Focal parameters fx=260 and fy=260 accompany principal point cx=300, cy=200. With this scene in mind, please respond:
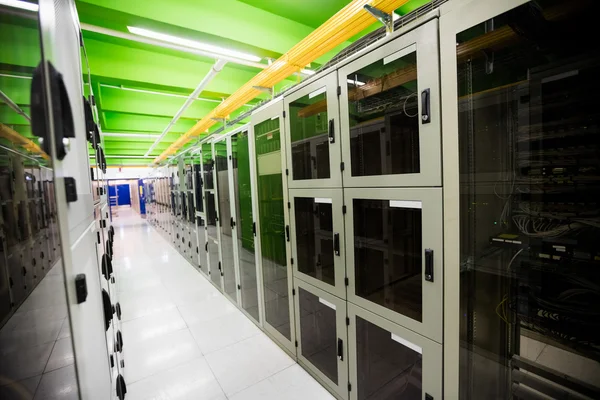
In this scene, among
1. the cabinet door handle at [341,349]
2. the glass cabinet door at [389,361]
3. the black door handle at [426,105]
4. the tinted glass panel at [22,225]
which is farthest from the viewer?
the cabinet door handle at [341,349]

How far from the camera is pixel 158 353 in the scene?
2752mm

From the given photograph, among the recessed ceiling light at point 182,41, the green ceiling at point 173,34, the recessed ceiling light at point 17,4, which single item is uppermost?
the green ceiling at point 173,34

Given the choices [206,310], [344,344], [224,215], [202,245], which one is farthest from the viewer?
[202,245]

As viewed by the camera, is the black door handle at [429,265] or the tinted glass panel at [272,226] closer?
the black door handle at [429,265]

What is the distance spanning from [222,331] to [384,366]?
6.76 feet

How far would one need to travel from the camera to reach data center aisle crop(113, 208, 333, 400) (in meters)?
2.21

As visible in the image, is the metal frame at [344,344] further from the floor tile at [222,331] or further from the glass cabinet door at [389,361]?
the floor tile at [222,331]

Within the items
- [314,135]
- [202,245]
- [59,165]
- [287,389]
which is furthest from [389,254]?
[202,245]

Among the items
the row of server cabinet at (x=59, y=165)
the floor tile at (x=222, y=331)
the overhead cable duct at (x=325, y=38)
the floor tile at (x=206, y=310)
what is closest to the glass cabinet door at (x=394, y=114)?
the overhead cable duct at (x=325, y=38)

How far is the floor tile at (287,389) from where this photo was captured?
211 centimetres

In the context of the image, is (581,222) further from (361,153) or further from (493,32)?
(361,153)

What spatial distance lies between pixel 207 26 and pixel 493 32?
8.86ft

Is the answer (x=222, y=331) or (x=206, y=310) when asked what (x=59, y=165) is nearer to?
(x=222, y=331)

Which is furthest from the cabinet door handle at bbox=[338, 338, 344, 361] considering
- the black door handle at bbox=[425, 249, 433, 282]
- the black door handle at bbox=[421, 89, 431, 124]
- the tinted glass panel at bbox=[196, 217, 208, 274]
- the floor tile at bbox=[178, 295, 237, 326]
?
the tinted glass panel at bbox=[196, 217, 208, 274]
